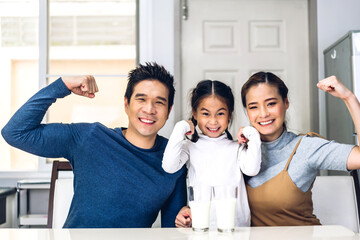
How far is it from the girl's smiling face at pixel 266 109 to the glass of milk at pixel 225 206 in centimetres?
58

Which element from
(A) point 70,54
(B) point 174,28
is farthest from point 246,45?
(A) point 70,54

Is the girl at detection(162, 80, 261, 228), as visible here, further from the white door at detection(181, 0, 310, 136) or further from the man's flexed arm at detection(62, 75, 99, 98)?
the white door at detection(181, 0, 310, 136)

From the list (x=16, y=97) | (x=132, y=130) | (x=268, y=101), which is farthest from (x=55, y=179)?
(x=16, y=97)

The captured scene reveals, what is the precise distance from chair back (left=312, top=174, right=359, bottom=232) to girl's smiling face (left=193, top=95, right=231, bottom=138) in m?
0.51

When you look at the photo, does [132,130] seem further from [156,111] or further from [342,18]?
[342,18]

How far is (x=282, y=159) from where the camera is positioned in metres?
1.62

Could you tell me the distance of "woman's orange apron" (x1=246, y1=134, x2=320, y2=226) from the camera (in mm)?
1556

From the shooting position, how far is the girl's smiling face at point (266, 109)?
1.63 m

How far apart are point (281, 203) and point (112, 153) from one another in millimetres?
712

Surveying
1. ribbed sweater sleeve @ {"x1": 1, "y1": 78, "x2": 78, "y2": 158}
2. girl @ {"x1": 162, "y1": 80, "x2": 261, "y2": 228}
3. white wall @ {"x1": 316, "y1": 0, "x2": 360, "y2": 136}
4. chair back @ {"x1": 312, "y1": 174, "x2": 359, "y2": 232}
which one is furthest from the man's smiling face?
white wall @ {"x1": 316, "y1": 0, "x2": 360, "y2": 136}

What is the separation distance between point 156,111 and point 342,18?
1.98m

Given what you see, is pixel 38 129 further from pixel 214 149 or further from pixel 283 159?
pixel 283 159

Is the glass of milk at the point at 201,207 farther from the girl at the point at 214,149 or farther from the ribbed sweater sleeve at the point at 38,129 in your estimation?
the ribbed sweater sleeve at the point at 38,129

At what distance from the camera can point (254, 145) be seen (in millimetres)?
1529
